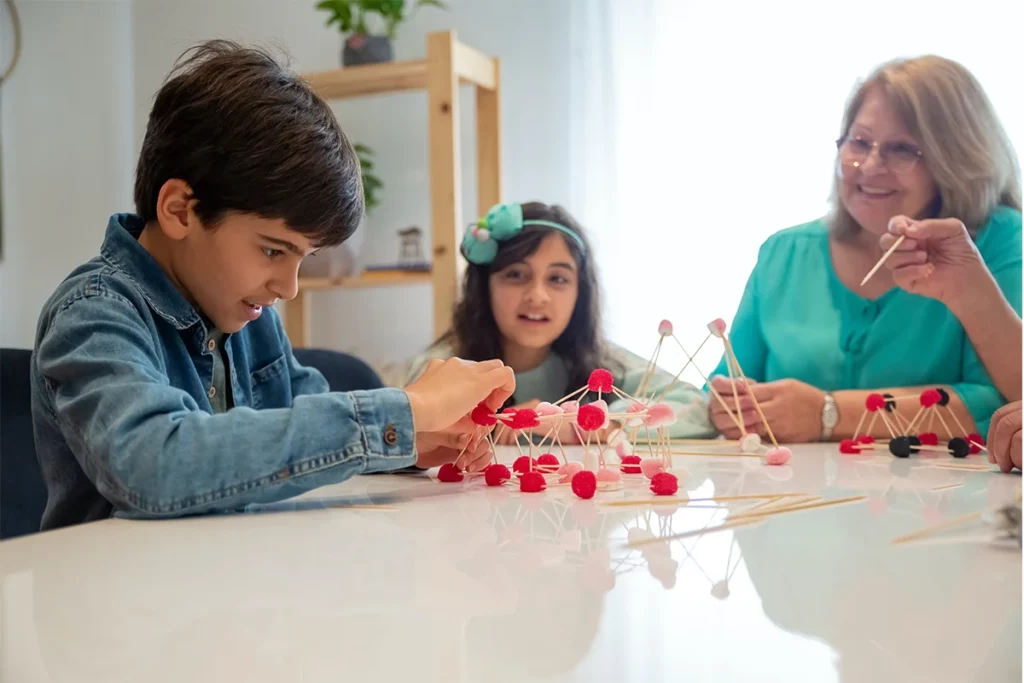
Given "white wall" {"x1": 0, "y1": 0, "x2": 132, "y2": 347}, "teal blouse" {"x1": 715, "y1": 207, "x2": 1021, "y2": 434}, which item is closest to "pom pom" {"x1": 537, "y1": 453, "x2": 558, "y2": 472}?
"teal blouse" {"x1": 715, "y1": 207, "x2": 1021, "y2": 434}

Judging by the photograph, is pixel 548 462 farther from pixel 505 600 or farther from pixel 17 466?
pixel 17 466

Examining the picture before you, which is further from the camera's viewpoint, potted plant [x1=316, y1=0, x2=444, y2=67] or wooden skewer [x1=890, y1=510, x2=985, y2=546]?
potted plant [x1=316, y1=0, x2=444, y2=67]

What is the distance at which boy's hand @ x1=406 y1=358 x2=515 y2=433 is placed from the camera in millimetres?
740

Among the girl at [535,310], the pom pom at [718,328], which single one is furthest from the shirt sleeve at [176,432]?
the girl at [535,310]

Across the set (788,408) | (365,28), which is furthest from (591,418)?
(365,28)

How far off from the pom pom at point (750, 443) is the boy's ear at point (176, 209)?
0.73m

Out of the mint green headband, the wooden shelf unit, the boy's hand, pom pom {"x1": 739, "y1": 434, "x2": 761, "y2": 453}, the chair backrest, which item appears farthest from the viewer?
the wooden shelf unit

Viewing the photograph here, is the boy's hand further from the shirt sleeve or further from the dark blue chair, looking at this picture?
the dark blue chair

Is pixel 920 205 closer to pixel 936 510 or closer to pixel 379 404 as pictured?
pixel 936 510

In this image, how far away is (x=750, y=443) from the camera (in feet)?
3.67

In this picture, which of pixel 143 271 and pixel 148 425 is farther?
pixel 143 271

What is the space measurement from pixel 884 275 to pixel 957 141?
0.24m

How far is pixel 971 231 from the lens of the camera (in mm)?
1276

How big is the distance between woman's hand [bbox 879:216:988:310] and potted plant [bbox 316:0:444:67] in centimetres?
177
